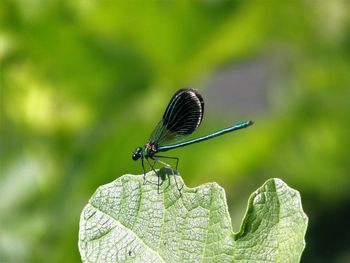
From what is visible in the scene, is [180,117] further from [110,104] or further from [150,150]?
[110,104]

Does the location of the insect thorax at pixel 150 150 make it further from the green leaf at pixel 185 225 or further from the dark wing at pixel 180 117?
the green leaf at pixel 185 225

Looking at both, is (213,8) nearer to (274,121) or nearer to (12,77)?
(274,121)

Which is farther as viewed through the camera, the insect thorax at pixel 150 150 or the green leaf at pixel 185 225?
the insect thorax at pixel 150 150

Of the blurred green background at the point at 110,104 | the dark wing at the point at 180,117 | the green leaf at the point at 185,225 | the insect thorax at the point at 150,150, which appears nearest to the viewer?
the green leaf at the point at 185,225

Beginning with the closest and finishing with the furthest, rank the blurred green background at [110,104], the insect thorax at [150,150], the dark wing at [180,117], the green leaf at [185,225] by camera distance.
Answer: the green leaf at [185,225] → the dark wing at [180,117] → the insect thorax at [150,150] → the blurred green background at [110,104]

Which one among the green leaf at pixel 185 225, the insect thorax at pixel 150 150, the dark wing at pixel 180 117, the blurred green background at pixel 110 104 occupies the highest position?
the blurred green background at pixel 110 104

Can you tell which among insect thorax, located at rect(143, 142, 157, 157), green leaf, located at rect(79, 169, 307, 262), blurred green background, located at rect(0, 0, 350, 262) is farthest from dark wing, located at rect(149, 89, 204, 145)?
blurred green background, located at rect(0, 0, 350, 262)

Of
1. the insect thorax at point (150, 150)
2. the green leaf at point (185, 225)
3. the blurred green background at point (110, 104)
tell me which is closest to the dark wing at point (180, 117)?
the insect thorax at point (150, 150)

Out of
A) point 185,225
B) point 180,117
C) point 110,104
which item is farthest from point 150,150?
point 110,104
